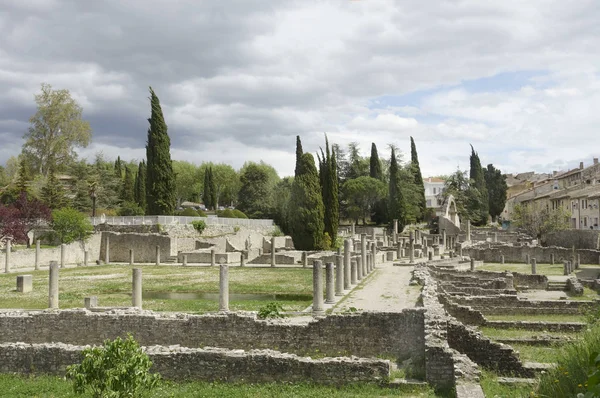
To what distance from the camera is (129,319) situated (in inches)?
539

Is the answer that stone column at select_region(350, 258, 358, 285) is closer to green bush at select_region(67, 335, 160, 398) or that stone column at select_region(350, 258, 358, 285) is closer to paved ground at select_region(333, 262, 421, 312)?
paved ground at select_region(333, 262, 421, 312)

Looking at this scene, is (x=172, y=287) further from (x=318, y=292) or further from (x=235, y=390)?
(x=235, y=390)

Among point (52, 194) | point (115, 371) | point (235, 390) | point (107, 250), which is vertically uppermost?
point (52, 194)

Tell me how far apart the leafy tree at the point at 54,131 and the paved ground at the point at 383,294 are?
4803 cm

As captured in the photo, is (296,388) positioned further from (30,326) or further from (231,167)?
(231,167)

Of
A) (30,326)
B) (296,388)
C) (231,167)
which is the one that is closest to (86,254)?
(30,326)

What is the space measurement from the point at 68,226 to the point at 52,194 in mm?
12063

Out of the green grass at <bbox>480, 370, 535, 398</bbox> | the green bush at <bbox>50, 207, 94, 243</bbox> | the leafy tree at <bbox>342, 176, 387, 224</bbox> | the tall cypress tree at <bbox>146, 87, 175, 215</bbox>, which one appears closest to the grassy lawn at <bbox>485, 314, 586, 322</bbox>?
the green grass at <bbox>480, 370, 535, 398</bbox>

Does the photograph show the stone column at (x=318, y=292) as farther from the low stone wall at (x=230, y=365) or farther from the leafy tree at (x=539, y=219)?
the leafy tree at (x=539, y=219)

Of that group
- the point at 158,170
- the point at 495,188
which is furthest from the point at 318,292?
the point at 495,188

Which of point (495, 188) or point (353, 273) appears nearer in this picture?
point (353, 273)

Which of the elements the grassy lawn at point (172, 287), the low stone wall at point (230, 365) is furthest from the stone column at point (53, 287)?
the low stone wall at point (230, 365)

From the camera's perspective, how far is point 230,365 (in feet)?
33.9

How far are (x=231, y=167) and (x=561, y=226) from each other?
66545 millimetres
